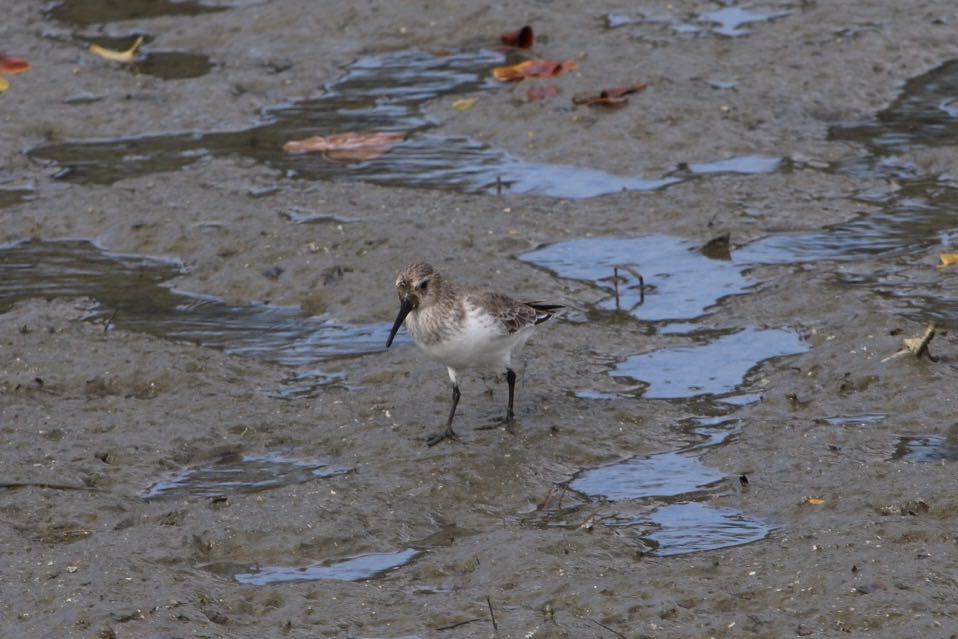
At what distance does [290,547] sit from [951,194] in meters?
6.87

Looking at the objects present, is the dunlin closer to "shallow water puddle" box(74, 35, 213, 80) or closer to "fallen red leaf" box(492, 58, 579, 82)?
"fallen red leaf" box(492, 58, 579, 82)

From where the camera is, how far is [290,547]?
24.8ft

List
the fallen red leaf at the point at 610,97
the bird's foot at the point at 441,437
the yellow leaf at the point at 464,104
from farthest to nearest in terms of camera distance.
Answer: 1. the yellow leaf at the point at 464,104
2. the fallen red leaf at the point at 610,97
3. the bird's foot at the point at 441,437

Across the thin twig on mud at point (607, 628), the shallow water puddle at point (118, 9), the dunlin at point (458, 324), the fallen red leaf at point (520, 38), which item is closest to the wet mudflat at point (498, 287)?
the thin twig on mud at point (607, 628)

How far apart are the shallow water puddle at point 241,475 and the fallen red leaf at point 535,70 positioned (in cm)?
713

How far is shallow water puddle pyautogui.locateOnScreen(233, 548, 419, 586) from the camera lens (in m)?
7.32

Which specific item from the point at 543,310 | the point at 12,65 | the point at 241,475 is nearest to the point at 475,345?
the point at 543,310

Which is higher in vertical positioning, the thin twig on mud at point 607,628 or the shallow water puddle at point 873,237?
the thin twig on mud at point 607,628

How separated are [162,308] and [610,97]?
495cm

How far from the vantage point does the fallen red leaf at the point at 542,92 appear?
1430cm

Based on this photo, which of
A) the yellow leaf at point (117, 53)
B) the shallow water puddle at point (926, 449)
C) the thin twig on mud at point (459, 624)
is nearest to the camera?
the thin twig on mud at point (459, 624)

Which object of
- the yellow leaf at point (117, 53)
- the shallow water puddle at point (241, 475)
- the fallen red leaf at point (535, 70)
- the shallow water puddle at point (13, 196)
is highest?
the yellow leaf at point (117, 53)

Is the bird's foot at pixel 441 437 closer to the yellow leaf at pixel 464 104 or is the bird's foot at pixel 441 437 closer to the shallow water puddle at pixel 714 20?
the yellow leaf at pixel 464 104

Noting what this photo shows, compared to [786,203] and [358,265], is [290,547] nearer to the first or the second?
[358,265]
